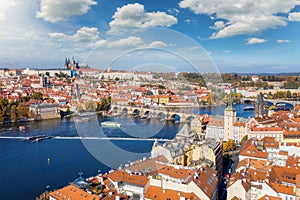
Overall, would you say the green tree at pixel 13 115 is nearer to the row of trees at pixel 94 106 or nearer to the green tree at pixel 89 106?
the row of trees at pixel 94 106

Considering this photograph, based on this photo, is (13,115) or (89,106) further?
(89,106)

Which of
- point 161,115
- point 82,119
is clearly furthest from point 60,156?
point 161,115

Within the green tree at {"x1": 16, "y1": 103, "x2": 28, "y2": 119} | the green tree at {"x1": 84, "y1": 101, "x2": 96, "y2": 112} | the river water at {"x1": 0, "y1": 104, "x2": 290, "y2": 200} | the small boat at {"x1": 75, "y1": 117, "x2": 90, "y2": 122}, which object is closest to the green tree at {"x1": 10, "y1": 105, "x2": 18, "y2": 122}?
the green tree at {"x1": 16, "y1": 103, "x2": 28, "y2": 119}

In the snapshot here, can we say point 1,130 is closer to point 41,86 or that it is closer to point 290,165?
point 290,165

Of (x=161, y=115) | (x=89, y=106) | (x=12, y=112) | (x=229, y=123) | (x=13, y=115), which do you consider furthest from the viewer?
(x=89, y=106)

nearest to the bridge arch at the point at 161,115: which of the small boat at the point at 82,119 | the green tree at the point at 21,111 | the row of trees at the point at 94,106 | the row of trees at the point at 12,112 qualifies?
the row of trees at the point at 94,106

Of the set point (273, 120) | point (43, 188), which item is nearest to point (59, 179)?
point (43, 188)

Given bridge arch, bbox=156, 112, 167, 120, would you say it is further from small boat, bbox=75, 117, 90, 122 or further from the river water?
small boat, bbox=75, 117, 90, 122

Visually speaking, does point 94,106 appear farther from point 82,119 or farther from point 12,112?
point 12,112
